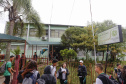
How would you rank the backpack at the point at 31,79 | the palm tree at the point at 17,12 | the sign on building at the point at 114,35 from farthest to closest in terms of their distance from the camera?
1. the palm tree at the point at 17,12
2. the sign on building at the point at 114,35
3. the backpack at the point at 31,79

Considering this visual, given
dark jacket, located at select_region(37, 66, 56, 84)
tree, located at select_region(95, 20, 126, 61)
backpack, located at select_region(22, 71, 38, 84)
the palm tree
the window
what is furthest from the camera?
the window

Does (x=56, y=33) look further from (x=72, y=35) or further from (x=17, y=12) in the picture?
(x=17, y=12)

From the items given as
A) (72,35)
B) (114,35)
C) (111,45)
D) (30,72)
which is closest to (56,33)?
(72,35)

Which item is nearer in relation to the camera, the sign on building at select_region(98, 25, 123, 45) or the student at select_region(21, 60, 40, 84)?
the student at select_region(21, 60, 40, 84)

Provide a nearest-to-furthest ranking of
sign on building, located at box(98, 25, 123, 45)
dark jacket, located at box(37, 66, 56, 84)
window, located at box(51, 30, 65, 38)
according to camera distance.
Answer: dark jacket, located at box(37, 66, 56, 84), sign on building, located at box(98, 25, 123, 45), window, located at box(51, 30, 65, 38)

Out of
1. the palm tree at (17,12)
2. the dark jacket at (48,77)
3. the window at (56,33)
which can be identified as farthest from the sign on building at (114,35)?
the window at (56,33)

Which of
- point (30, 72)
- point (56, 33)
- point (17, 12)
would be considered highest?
point (17, 12)

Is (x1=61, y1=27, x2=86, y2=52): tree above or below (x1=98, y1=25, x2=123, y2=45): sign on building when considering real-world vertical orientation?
above

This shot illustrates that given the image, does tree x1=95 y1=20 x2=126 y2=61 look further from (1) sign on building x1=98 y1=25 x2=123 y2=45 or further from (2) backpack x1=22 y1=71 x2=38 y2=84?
(2) backpack x1=22 y1=71 x2=38 y2=84

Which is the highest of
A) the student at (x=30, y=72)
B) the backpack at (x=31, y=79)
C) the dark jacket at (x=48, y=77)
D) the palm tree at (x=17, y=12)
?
the palm tree at (x=17, y=12)

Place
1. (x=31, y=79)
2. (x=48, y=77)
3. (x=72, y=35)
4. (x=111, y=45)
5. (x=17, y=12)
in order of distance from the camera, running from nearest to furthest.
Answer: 1. (x=31, y=79)
2. (x=48, y=77)
3. (x=17, y=12)
4. (x=111, y=45)
5. (x=72, y=35)

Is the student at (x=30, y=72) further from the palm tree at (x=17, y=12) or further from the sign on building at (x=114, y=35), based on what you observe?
the palm tree at (x=17, y=12)

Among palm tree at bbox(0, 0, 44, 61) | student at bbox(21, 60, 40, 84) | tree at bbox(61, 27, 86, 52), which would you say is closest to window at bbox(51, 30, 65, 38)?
tree at bbox(61, 27, 86, 52)

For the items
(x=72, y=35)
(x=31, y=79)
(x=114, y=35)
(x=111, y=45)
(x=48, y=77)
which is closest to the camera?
(x=31, y=79)
